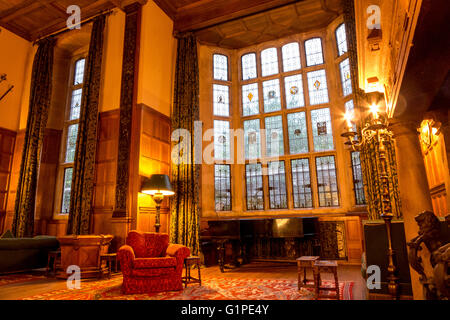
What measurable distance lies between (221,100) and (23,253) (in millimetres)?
5819

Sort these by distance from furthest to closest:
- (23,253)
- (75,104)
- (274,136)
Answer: (75,104), (274,136), (23,253)

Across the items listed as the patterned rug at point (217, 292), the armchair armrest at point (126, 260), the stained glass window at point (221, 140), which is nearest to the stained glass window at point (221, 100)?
the stained glass window at point (221, 140)

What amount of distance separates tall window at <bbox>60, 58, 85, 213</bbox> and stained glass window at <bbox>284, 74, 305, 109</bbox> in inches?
226

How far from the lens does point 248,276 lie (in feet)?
16.5

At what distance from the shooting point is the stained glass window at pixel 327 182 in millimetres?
7145

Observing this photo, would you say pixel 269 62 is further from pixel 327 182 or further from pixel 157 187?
pixel 157 187

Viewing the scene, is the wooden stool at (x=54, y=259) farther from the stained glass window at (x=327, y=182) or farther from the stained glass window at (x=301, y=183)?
the stained glass window at (x=327, y=182)

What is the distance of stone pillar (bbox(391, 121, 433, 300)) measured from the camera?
3.50m

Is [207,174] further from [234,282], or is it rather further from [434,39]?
[434,39]

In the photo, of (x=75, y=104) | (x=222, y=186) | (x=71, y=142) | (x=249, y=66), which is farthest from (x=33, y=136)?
(x=249, y=66)

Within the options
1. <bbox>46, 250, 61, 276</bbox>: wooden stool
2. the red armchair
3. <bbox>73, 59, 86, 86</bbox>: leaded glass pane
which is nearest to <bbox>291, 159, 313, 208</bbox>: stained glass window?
the red armchair

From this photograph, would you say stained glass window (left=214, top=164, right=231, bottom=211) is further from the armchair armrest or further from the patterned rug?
the armchair armrest

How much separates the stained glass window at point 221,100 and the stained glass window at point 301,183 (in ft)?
7.88
